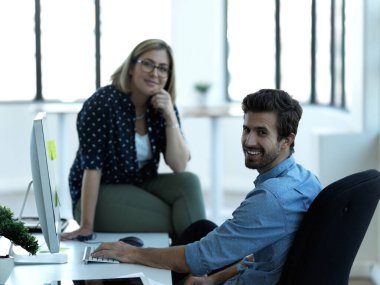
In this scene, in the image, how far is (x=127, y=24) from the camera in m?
7.22

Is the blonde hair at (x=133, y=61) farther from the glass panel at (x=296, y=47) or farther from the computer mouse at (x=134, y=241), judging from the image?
the glass panel at (x=296, y=47)

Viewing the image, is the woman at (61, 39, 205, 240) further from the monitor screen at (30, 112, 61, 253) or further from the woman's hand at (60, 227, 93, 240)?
the monitor screen at (30, 112, 61, 253)

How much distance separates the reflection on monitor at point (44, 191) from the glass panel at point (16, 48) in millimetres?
4681

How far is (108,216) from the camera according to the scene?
3373mm

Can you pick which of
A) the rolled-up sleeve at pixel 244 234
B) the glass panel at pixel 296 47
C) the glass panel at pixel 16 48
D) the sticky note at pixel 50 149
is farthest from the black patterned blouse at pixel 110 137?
the glass panel at pixel 16 48

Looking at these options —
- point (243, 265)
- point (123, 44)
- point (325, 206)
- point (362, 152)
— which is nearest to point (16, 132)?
point (123, 44)

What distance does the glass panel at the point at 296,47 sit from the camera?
6910mm

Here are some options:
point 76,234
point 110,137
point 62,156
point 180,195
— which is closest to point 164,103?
point 110,137

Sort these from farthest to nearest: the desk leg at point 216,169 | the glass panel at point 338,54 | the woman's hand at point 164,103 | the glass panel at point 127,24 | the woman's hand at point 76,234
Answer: the glass panel at point 127,24 → the glass panel at point 338,54 → the desk leg at point 216,169 → the woman's hand at point 164,103 → the woman's hand at point 76,234

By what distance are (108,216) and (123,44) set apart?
159 inches

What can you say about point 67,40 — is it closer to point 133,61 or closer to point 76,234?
point 133,61

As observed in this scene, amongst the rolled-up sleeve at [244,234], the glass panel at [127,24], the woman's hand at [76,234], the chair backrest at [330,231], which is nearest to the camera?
the chair backrest at [330,231]

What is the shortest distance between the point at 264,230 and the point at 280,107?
360 millimetres

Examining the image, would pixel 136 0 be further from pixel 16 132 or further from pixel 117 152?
pixel 117 152
